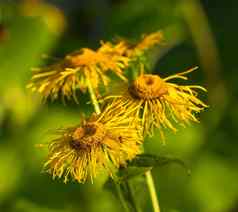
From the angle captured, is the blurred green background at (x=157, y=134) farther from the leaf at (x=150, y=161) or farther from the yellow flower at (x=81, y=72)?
the leaf at (x=150, y=161)

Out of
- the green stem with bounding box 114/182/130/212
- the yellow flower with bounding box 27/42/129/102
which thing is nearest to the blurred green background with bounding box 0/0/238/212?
the yellow flower with bounding box 27/42/129/102

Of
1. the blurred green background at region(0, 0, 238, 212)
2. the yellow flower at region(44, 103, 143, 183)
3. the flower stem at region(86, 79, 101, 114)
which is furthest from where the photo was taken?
the blurred green background at region(0, 0, 238, 212)

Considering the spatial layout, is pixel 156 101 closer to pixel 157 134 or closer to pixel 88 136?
pixel 88 136

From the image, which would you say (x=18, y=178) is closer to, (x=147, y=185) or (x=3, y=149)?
(x=3, y=149)

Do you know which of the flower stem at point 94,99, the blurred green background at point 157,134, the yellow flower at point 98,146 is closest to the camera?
the yellow flower at point 98,146

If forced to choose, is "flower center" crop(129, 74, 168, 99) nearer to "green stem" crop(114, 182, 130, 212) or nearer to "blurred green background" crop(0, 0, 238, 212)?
"green stem" crop(114, 182, 130, 212)

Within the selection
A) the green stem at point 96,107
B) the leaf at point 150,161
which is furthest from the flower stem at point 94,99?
the leaf at point 150,161

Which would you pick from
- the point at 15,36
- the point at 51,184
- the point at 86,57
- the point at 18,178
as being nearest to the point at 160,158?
the point at 86,57

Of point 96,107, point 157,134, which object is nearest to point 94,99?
point 96,107
